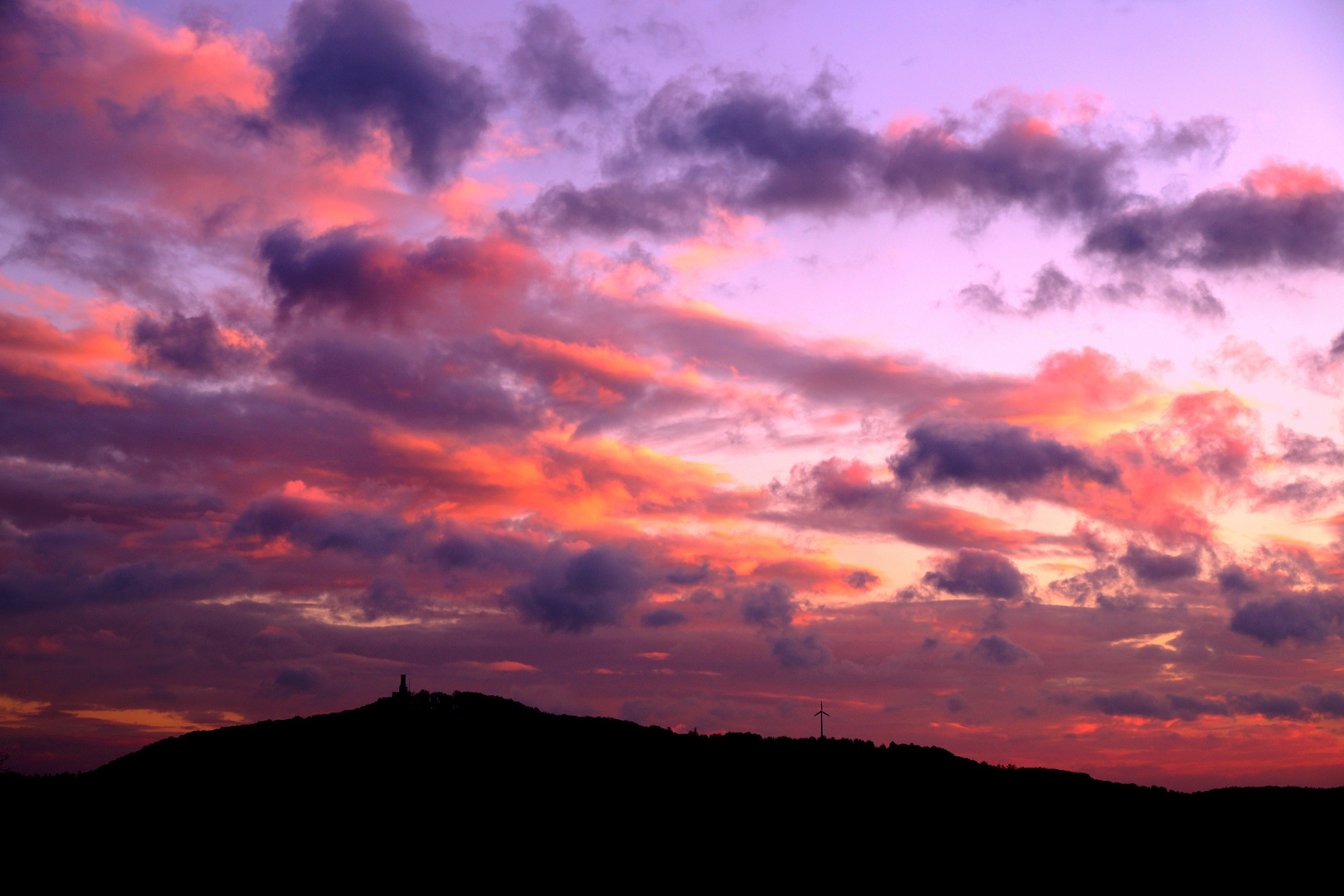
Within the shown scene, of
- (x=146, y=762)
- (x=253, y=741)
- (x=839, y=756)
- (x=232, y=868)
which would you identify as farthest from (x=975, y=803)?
(x=146, y=762)

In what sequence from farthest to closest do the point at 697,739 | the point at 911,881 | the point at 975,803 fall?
the point at 697,739
the point at 975,803
the point at 911,881

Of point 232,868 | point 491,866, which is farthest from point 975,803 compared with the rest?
point 232,868

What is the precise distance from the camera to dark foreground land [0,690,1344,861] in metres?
45.5

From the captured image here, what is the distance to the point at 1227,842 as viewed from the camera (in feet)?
148

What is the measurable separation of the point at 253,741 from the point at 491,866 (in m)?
19.9

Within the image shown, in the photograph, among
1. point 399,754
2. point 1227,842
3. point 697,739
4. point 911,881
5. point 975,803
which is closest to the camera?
point 911,881

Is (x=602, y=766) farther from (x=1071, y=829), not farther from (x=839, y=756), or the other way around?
(x=1071, y=829)

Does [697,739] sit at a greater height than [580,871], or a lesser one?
greater

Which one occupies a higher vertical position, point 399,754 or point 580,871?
point 399,754

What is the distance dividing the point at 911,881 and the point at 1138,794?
18.8 metres

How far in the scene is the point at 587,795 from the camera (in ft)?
160

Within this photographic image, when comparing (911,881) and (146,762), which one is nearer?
(911,881)

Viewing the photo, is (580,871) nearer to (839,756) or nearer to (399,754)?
(399,754)

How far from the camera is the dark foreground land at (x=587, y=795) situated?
149 feet
